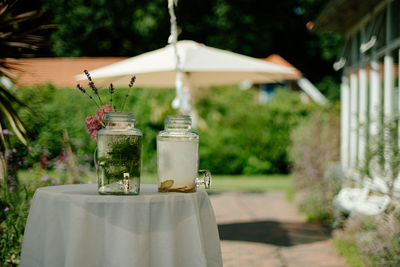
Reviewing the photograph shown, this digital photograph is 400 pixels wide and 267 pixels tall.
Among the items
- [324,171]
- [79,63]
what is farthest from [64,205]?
[79,63]

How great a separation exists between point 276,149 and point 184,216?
549 inches

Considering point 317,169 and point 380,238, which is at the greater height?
point 317,169

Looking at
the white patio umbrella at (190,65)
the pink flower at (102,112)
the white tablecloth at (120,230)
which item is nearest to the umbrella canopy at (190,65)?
the white patio umbrella at (190,65)

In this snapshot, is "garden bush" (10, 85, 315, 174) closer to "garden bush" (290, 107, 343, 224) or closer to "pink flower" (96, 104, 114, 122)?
"garden bush" (290, 107, 343, 224)

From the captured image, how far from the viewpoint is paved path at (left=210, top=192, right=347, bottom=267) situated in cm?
606

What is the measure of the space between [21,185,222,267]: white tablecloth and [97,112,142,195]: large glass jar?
0.08 meters

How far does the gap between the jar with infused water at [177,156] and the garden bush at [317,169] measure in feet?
19.2

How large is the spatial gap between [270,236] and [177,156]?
4.81 meters

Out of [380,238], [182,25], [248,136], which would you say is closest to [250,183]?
[248,136]

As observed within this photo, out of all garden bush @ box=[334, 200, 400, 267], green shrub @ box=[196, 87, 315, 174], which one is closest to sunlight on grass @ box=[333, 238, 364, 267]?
garden bush @ box=[334, 200, 400, 267]

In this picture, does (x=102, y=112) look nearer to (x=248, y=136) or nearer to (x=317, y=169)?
(x=317, y=169)

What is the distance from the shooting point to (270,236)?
747 cm

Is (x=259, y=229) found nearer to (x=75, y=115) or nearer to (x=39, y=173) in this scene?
(x=39, y=173)

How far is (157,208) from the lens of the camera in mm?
2836
